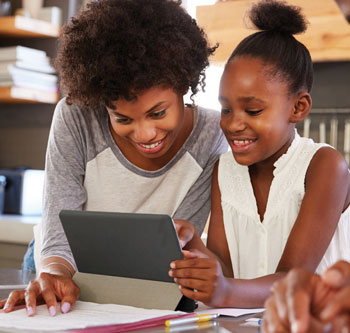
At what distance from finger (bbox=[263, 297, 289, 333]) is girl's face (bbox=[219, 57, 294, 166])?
77cm

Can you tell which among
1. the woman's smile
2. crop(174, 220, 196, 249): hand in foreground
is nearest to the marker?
crop(174, 220, 196, 249): hand in foreground

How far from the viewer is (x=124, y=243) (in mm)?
972

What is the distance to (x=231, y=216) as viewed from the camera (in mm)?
1377

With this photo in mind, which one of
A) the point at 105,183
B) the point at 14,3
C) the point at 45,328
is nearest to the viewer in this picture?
the point at 45,328

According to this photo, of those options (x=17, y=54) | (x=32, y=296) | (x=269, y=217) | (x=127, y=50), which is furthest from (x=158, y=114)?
(x=17, y=54)

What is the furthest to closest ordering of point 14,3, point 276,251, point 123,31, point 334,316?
point 14,3
point 276,251
point 123,31
point 334,316

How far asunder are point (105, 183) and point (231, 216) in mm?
326

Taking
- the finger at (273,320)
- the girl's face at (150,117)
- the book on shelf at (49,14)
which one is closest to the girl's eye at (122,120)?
the girl's face at (150,117)

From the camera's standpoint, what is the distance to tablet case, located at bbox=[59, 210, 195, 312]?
93 centimetres

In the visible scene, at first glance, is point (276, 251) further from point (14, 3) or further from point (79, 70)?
point (14, 3)

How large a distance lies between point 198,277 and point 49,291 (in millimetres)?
259

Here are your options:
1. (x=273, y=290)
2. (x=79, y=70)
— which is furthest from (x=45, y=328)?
(x=79, y=70)

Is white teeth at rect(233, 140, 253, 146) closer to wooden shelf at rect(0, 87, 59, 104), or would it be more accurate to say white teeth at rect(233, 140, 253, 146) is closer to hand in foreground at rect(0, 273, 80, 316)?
hand in foreground at rect(0, 273, 80, 316)

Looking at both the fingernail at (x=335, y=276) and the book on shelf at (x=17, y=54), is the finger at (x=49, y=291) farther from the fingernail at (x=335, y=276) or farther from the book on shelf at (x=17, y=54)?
the book on shelf at (x=17, y=54)
